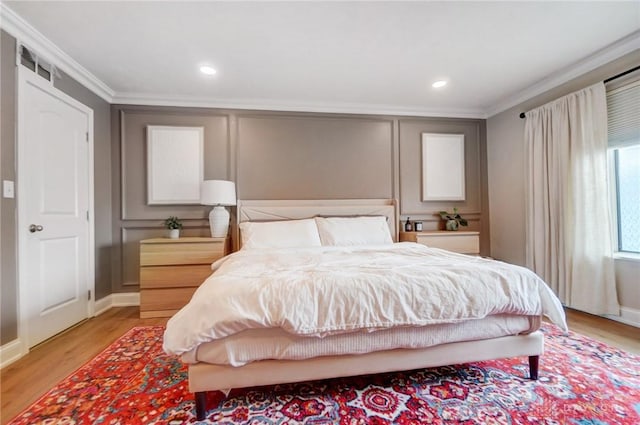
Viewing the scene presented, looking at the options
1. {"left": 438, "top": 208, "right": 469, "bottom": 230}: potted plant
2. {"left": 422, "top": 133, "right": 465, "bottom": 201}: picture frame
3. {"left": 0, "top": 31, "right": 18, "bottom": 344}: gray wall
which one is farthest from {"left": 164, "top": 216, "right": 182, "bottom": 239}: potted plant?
{"left": 438, "top": 208, "right": 469, "bottom": 230}: potted plant

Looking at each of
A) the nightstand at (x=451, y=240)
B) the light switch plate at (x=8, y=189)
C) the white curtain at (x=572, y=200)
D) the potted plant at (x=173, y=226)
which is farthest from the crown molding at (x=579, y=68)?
the light switch plate at (x=8, y=189)

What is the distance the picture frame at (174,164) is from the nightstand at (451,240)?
2727mm

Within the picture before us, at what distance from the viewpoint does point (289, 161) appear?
3.50 m

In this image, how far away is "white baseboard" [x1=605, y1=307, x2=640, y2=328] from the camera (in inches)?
91.5

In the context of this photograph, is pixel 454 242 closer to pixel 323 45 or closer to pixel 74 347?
pixel 323 45

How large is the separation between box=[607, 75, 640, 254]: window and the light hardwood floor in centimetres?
80

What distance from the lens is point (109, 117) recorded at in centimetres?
315

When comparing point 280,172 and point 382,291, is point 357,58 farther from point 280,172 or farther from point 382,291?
point 382,291

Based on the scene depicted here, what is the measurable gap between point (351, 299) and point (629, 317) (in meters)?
2.78

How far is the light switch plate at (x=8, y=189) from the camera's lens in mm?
1897

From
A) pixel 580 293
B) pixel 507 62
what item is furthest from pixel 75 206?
pixel 580 293

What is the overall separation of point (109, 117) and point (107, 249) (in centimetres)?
152

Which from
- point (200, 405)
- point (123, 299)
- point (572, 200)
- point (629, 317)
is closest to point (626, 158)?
point (572, 200)

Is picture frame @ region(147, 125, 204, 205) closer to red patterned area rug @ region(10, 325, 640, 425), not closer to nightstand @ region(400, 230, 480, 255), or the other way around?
red patterned area rug @ region(10, 325, 640, 425)
